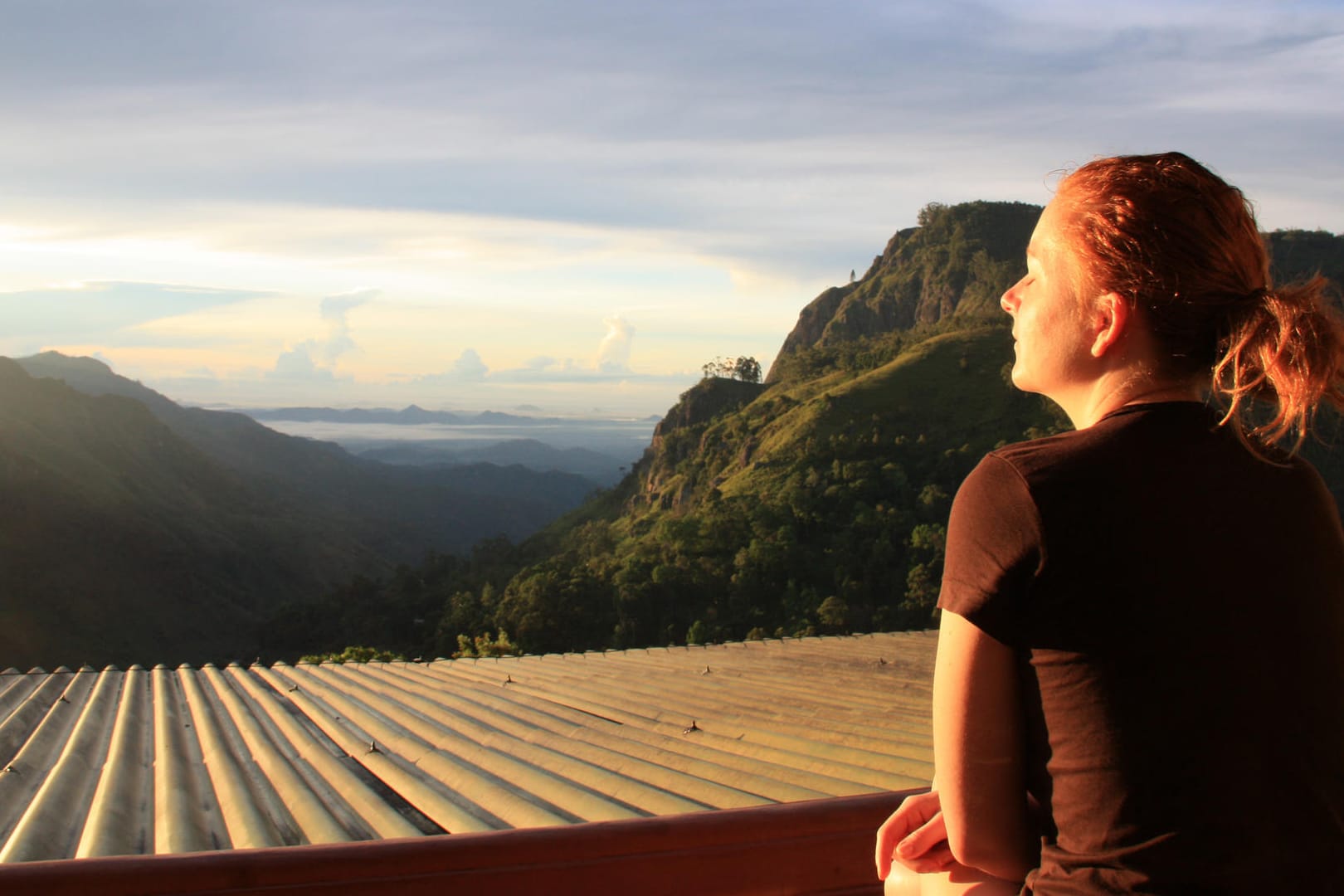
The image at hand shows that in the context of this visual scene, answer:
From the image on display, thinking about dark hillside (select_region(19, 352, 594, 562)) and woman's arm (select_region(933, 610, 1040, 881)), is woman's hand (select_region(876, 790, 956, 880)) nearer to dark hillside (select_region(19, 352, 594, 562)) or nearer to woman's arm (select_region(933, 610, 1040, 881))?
woman's arm (select_region(933, 610, 1040, 881))

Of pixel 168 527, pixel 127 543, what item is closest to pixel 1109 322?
pixel 127 543

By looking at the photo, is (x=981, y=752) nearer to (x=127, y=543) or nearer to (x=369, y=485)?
(x=127, y=543)

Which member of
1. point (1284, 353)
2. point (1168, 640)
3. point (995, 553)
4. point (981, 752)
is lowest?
point (981, 752)

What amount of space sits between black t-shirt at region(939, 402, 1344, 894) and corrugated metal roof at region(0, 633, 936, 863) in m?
2.08

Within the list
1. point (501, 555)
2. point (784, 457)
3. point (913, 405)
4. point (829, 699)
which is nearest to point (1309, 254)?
point (913, 405)

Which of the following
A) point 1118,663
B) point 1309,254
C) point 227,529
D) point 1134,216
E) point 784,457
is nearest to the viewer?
point 1118,663

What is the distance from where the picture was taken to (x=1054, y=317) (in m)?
1.40

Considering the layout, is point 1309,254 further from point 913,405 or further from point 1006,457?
point 1006,457

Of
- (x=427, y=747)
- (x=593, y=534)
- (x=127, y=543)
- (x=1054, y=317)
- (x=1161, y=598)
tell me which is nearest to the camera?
(x=1161, y=598)

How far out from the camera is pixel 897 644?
34.4ft

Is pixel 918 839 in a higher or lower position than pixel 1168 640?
lower

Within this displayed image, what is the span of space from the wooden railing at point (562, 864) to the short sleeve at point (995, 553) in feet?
2.84

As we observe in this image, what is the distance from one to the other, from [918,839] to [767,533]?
136 ft

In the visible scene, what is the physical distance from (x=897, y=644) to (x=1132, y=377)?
9550mm
